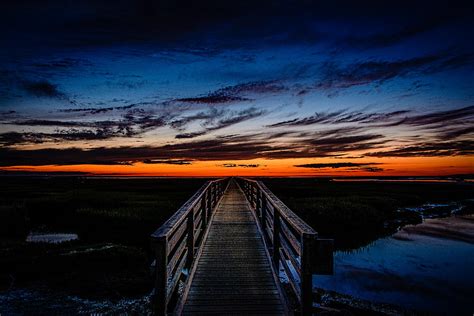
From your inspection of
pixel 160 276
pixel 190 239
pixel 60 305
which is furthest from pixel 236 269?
pixel 60 305

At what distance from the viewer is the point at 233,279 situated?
17.5 feet

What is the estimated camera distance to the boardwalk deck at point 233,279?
4332 mm

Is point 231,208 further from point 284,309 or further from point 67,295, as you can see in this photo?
point 284,309

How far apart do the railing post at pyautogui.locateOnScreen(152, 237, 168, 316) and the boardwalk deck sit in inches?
24.1

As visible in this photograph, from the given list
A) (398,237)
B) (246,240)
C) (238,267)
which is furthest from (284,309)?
(398,237)

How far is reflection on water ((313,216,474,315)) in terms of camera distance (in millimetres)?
9116

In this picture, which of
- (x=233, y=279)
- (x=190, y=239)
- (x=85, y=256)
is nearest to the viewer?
(x=233, y=279)

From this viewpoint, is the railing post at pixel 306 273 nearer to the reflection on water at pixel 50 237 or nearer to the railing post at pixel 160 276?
the railing post at pixel 160 276

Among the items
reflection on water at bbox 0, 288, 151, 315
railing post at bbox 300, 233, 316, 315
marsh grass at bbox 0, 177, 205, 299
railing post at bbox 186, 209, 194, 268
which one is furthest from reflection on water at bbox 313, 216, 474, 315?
railing post at bbox 300, 233, 316, 315

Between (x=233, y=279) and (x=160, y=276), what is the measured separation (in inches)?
77.7

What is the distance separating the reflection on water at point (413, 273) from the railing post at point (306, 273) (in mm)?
6719

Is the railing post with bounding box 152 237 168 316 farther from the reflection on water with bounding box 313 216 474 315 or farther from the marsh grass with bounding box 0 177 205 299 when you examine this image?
the reflection on water with bounding box 313 216 474 315

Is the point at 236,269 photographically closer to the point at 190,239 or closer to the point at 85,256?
the point at 190,239

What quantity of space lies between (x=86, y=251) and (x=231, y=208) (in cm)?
603
